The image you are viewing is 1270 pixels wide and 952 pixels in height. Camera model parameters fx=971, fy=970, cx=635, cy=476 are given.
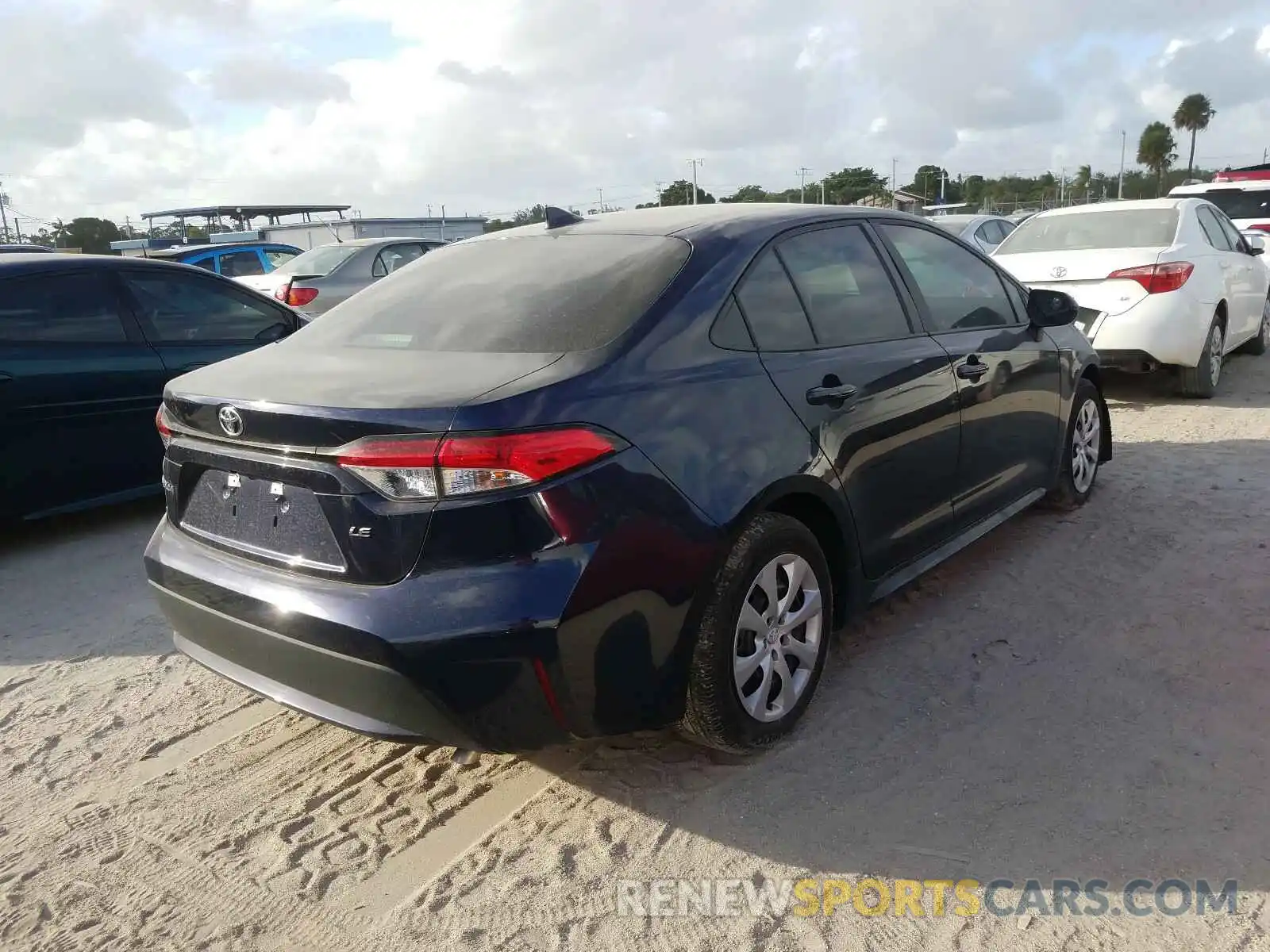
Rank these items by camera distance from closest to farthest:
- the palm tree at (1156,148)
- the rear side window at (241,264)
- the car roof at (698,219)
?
the car roof at (698,219), the rear side window at (241,264), the palm tree at (1156,148)

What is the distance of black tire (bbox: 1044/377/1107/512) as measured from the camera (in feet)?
15.9

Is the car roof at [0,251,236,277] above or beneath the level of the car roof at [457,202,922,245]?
beneath

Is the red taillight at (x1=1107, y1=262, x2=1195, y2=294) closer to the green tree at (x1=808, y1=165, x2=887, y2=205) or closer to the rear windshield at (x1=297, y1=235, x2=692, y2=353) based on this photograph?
the rear windshield at (x1=297, y1=235, x2=692, y2=353)

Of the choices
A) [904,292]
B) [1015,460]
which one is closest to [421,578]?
[904,292]

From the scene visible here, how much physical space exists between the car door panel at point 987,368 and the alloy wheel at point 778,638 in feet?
3.68

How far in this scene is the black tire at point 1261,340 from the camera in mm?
9234

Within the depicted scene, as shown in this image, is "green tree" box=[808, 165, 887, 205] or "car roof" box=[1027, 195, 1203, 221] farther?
"green tree" box=[808, 165, 887, 205]

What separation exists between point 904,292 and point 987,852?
2.06 meters

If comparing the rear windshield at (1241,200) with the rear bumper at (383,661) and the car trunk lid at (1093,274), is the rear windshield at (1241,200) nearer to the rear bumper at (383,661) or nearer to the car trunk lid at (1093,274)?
the car trunk lid at (1093,274)

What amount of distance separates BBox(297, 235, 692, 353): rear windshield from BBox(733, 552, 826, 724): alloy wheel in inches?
34.2

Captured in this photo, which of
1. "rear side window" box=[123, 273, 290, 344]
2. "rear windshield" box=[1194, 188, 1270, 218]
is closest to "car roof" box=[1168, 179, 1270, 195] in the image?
"rear windshield" box=[1194, 188, 1270, 218]

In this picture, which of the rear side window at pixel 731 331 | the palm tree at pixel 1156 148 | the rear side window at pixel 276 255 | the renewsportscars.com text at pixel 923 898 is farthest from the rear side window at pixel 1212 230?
the palm tree at pixel 1156 148

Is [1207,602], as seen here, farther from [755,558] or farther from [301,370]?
[301,370]

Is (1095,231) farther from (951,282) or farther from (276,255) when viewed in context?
(276,255)
